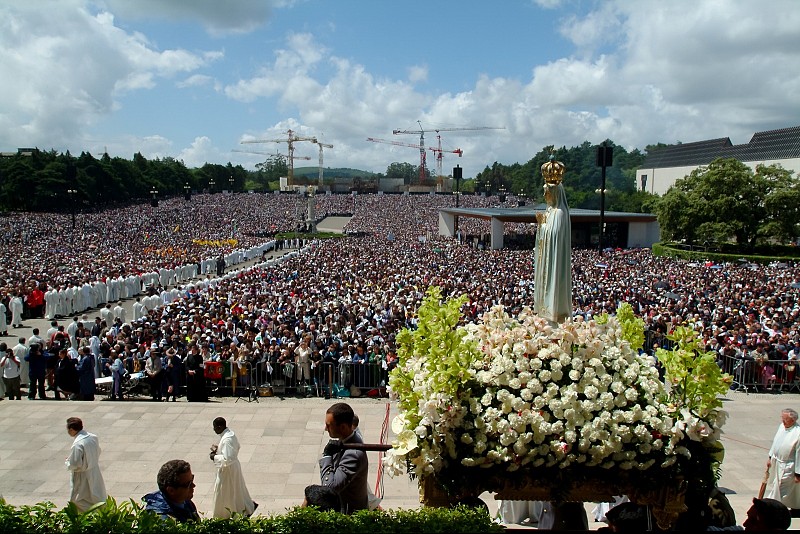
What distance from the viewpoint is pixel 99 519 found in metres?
3.58

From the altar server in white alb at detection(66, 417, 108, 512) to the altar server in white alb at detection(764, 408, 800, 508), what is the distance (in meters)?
8.14

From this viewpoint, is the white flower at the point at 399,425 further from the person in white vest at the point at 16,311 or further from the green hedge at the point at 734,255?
the green hedge at the point at 734,255

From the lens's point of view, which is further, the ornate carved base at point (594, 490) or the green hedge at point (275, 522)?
the ornate carved base at point (594, 490)

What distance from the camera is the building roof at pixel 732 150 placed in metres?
60.5

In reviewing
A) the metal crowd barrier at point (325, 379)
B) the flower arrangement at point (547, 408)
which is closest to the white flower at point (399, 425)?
the flower arrangement at point (547, 408)

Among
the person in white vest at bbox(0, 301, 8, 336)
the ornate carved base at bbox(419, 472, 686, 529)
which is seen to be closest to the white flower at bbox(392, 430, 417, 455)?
the ornate carved base at bbox(419, 472, 686, 529)

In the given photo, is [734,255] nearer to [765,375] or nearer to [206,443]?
[765,375]

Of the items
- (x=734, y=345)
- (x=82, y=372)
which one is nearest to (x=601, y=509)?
(x=734, y=345)

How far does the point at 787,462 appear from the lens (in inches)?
273

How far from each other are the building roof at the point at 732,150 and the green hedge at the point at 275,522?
225 ft

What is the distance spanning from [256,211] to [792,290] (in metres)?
64.6

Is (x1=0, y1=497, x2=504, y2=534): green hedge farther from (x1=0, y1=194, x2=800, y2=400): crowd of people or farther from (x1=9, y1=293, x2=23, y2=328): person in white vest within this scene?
(x1=9, y1=293, x2=23, y2=328): person in white vest

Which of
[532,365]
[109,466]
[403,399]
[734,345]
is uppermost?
[532,365]

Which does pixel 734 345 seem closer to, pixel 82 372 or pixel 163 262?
pixel 82 372
